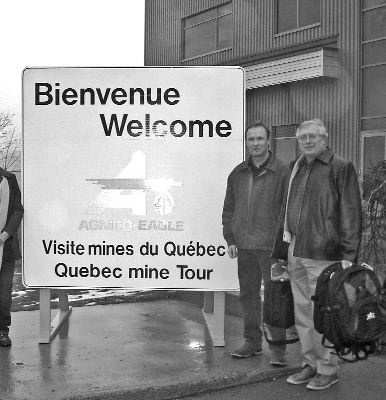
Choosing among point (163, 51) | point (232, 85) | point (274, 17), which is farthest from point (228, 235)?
point (163, 51)

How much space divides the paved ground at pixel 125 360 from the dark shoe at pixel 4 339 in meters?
0.08

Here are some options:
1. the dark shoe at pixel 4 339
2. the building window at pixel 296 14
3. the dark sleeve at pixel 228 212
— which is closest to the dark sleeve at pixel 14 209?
the dark shoe at pixel 4 339

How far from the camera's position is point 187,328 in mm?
6758

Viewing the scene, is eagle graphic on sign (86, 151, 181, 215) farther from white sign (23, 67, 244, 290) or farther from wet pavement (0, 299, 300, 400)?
wet pavement (0, 299, 300, 400)

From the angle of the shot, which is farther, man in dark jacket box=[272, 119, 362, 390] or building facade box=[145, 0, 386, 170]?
building facade box=[145, 0, 386, 170]

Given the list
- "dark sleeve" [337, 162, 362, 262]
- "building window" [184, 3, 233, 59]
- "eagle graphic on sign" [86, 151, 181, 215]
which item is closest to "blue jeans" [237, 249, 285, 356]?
"eagle graphic on sign" [86, 151, 181, 215]

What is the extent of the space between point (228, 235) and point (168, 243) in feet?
2.03

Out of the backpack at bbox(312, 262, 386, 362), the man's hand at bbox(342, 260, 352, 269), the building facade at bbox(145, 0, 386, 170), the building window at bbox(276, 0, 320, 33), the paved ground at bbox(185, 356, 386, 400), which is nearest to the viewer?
the backpack at bbox(312, 262, 386, 362)

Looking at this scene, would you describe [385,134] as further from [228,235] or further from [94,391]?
[94,391]

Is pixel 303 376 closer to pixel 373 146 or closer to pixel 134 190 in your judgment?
pixel 134 190

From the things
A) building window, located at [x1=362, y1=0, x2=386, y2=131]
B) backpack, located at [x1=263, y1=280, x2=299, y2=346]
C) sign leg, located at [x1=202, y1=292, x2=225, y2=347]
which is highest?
building window, located at [x1=362, y1=0, x2=386, y2=131]

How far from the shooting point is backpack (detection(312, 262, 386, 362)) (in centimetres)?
430

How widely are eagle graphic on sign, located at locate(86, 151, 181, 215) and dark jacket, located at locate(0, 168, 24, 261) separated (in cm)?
63

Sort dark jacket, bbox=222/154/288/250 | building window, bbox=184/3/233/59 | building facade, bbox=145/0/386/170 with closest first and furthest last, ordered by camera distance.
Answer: dark jacket, bbox=222/154/288/250 → building facade, bbox=145/0/386/170 → building window, bbox=184/3/233/59
